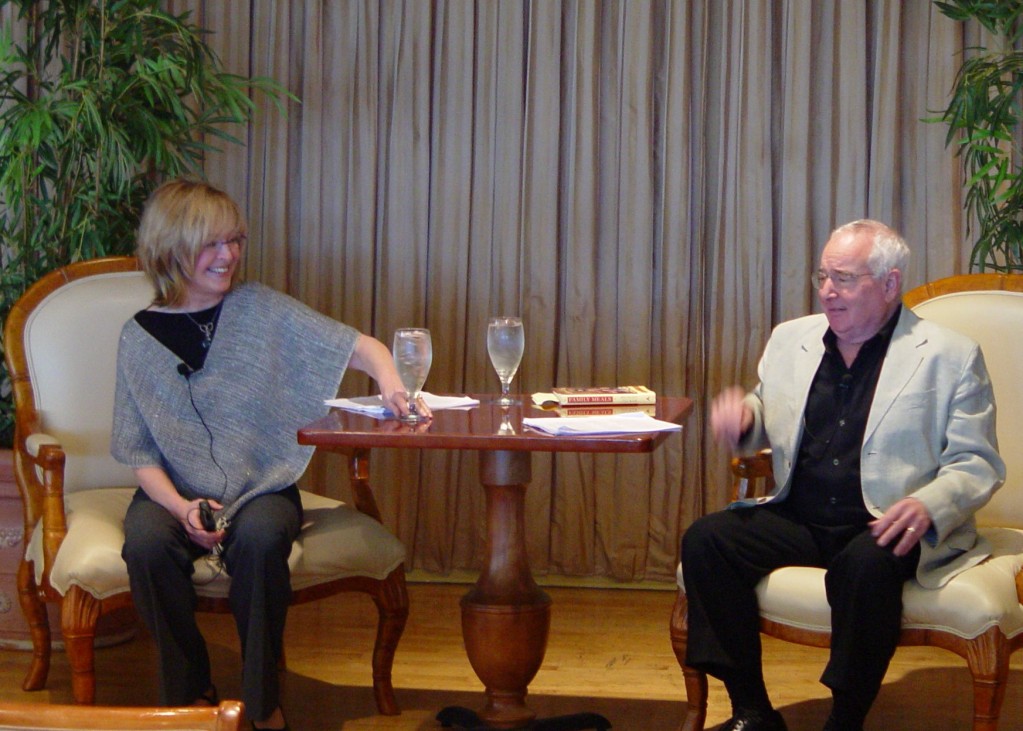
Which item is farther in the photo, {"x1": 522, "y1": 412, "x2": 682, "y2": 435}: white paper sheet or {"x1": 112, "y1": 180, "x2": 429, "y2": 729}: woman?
{"x1": 112, "y1": 180, "x2": 429, "y2": 729}: woman

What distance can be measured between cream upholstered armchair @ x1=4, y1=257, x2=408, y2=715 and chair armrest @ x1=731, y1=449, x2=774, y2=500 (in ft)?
2.64

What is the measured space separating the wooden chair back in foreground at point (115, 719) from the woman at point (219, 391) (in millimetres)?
1491

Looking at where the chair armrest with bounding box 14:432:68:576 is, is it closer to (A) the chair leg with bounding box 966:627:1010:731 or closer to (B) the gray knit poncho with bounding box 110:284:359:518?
(B) the gray knit poncho with bounding box 110:284:359:518

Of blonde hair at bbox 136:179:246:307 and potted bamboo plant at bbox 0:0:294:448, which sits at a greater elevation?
potted bamboo plant at bbox 0:0:294:448

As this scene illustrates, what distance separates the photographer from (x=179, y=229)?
285 cm

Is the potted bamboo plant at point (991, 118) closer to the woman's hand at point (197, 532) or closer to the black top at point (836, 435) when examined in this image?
the black top at point (836, 435)

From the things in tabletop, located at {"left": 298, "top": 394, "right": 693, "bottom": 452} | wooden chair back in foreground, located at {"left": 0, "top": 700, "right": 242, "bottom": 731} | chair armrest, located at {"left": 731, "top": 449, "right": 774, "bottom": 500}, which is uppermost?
tabletop, located at {"left": 298, "top": 394, "right": 693, "bottom": 452}

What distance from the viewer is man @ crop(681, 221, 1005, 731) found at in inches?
96.8

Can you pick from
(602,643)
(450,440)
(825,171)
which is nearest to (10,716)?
(450,440)

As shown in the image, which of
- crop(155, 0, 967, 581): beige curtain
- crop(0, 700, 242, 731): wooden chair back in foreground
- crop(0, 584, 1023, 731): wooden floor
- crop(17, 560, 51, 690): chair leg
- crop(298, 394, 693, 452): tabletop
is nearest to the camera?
crop(0, 700, 242, 731): wooden chair back in foreground

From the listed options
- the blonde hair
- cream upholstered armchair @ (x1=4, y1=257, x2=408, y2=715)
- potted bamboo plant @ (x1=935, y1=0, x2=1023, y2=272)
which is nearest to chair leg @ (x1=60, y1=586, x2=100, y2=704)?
cream upholstered armchair @ (x1=4, y1=257, x2=408, y2=715)

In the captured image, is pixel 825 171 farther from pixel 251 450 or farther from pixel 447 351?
pixel 251 450

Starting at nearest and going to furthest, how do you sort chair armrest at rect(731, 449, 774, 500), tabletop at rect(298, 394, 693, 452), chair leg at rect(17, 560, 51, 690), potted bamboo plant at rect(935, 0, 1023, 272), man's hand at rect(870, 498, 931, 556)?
tabletop at rect(298, 394, 693, 452) < man's hand at rect(870, 498, 931, 556) < chair armrest at rect(731, 449, 774, 500) < chair leg at rect(17, 560, 51, 690) < potted bamboo plant at rect(935, 0, 1023, 272)

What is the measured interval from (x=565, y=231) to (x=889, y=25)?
118 centimetres
